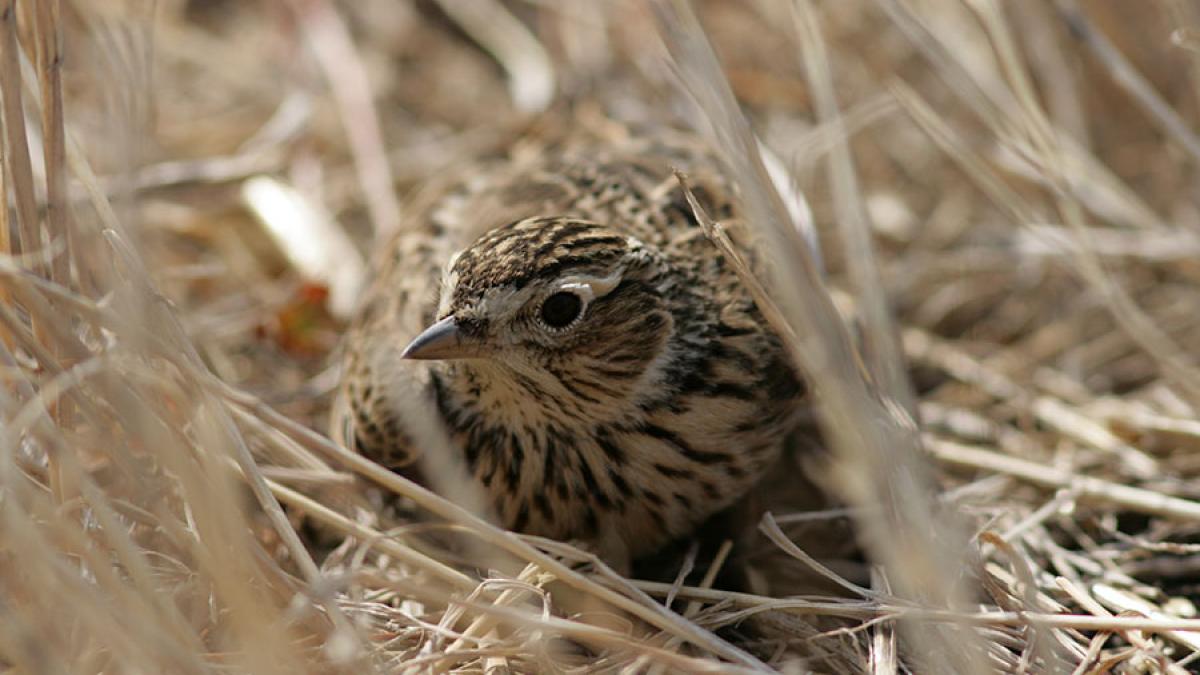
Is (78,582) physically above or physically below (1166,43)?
above

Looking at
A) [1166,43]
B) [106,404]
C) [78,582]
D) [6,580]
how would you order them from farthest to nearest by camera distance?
[1166,43]
[106,404]
[6,580]
[78,582]

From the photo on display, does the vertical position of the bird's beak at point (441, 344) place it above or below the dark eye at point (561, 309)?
above

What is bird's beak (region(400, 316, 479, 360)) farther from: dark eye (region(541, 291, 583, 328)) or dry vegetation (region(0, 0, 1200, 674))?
dry vegetation (region(0, 0, 1200, 674))

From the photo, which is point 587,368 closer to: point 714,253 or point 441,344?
point 441,344

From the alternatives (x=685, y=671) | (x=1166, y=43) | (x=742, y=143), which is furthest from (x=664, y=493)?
(x=1166, y=43)

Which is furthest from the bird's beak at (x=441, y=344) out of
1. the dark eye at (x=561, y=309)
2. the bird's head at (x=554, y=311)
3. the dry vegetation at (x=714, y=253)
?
the dry vegetation at (x=714, y=253)

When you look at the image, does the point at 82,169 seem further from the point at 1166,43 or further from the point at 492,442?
the point at 1166,43

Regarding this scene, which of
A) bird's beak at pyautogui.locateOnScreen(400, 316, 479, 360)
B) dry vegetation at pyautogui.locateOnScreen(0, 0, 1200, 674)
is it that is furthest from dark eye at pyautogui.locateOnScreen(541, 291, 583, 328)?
dry vegetation at pyautogui.locateOnScreen(0, 0, 1200, 674)

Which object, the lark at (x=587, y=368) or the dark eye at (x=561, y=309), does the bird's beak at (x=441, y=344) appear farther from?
the dark eye at (x=561, y=309)
